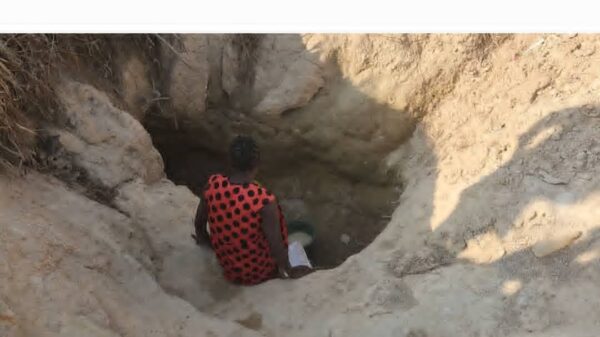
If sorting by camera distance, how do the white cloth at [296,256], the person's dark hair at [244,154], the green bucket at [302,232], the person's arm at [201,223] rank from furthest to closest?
the green bucket at [302,232] → the white cloth at [296,256] → the person's arm at [201,223] → the person's dark hair at [244,154]

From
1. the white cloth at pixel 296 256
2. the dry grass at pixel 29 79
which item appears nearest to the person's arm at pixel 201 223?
the white cloth at pixel 296 256

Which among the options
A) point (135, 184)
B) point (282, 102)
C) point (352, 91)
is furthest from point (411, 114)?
point (135, 184)

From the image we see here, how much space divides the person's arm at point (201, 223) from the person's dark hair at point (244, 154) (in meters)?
0.33

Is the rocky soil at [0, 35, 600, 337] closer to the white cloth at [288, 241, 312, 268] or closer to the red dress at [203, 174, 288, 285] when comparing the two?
the red dress at [203, 174, 288, 285]

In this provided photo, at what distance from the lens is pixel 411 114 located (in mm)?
3799

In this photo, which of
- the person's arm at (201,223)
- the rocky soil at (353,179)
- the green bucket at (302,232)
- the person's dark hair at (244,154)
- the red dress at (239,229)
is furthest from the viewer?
the green bucket at (302,232)

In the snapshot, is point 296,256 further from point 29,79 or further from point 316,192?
point 29,79

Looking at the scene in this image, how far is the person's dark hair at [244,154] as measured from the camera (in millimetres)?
2797

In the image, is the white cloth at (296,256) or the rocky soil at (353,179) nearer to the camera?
the rocky soil at (353,179)

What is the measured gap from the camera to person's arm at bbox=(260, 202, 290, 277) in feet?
9.54

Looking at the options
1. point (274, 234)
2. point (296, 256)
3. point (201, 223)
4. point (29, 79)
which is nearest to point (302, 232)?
point (296, 256)

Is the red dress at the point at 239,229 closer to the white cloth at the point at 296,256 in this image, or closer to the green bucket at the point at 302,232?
the white cloth at the point at 296,256

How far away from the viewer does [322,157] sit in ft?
13.9

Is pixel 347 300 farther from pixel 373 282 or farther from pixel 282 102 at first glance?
pixel 282 102
